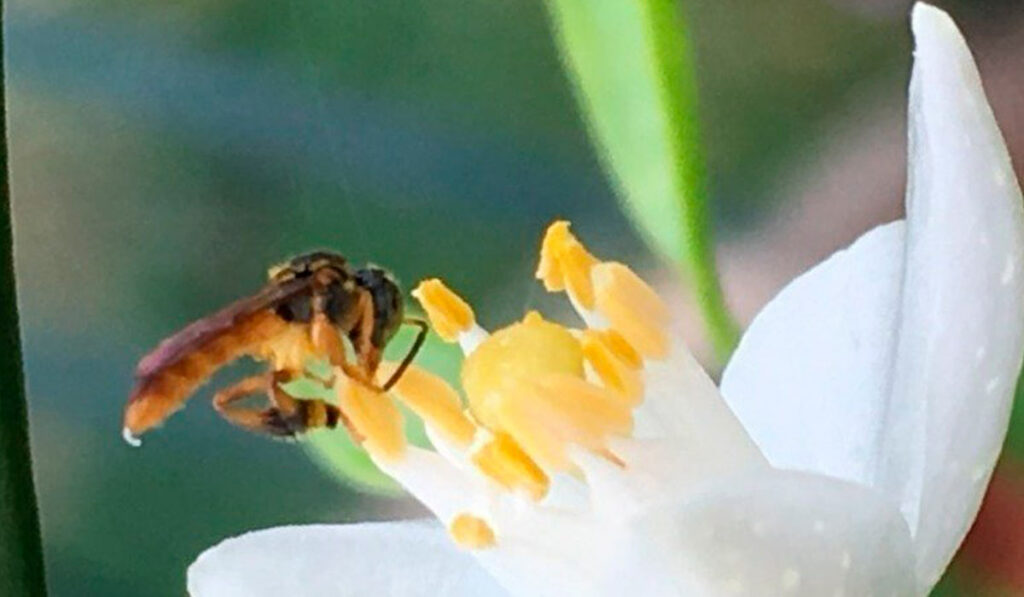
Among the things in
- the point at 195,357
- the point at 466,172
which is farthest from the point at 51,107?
the point at 195,357

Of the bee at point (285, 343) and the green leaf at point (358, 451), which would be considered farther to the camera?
the green leaf at point (358, 451)

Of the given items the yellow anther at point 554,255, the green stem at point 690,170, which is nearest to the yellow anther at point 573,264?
the yellow anther at point 554,255

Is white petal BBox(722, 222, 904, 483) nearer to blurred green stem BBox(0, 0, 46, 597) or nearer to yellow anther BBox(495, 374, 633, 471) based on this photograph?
yellow anther BBox(495, 374, 633, 471)

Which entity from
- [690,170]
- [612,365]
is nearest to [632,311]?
[612,365]

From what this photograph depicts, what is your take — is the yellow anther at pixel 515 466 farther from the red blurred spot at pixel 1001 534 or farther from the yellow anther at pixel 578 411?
the red blurred spot at pixel 1001 534

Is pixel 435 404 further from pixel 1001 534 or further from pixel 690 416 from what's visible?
pixel 1001 534

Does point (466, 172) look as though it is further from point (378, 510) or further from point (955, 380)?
point (955, 380)
